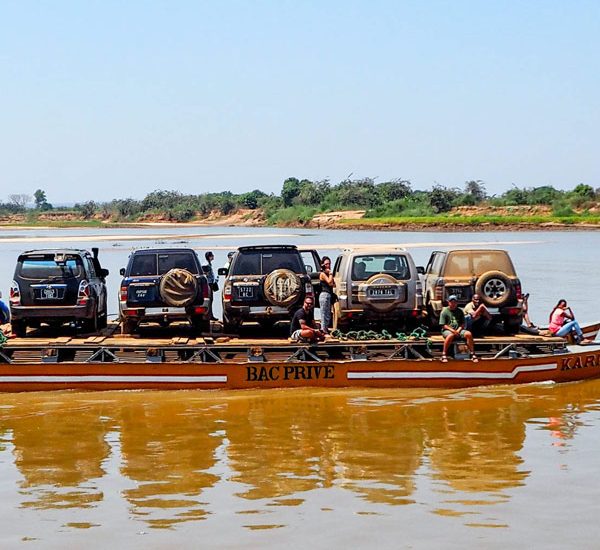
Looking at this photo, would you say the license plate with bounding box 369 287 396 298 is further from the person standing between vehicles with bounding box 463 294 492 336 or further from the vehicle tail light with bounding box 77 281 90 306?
the vehicle tail light with bounding box 77 281 90 306

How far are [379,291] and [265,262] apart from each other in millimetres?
2112

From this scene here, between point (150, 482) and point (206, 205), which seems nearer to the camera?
point (150, 482)

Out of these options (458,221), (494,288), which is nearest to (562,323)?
(494,288)

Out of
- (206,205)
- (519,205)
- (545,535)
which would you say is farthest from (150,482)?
(206,205)

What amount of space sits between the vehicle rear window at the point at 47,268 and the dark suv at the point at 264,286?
2761 millimetres

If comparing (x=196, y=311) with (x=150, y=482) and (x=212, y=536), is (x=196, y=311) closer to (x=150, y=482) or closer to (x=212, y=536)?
(x=150, y=482)

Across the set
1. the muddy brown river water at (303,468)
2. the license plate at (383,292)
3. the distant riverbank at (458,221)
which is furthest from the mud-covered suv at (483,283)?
the distant riverbank at (458,221)

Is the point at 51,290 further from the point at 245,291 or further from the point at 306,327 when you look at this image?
the point at 306,327

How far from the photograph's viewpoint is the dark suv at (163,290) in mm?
18031

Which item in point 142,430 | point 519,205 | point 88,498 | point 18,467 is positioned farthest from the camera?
point 519,205

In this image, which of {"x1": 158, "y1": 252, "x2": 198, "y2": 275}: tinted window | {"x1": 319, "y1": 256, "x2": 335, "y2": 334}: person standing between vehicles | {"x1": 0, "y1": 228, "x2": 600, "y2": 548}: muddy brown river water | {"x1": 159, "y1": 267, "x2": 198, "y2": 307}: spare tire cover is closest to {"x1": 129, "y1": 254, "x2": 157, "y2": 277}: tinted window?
{"x1": 158, "y1": 252, "x2": 198, "y2": 275}: tinted window

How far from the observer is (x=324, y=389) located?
17.3 metres

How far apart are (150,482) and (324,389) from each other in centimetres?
535

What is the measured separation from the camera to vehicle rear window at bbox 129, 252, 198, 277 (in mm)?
18500
